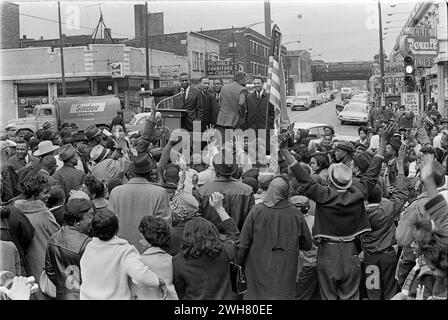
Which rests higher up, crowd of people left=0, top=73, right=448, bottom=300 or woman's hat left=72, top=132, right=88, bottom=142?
woman's hat left=72, top=132, right=88, bottom=142

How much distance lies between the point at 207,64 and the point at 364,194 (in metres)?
43.7

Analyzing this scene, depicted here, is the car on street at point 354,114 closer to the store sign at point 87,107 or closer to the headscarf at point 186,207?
the store sign at point 87,107

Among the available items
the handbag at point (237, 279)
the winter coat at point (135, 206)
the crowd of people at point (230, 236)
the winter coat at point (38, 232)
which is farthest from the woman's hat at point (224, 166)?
the winter coat at point (38, 232)

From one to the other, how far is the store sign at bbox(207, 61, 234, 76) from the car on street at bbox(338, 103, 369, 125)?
1397 cm

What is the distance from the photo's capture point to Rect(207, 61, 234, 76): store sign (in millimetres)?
46156

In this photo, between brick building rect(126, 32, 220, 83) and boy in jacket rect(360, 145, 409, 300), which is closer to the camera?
boy in jacket rect(360, 145, 409, 300)

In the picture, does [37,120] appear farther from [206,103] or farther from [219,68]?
[219,68]

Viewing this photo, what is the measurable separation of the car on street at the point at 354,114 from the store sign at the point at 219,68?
1397 cm

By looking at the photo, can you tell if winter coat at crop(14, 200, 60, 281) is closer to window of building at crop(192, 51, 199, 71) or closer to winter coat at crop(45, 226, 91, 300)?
winter coat at crop(45, 226, 91, 300)

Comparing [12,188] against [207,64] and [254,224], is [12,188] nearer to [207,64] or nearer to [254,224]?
[254,224]

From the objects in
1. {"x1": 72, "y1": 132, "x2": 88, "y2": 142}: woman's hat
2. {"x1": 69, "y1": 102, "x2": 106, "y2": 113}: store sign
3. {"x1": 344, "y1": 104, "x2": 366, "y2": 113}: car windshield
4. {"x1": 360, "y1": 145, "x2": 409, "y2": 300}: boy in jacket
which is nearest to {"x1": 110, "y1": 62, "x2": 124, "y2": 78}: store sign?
{"x1": 69, "y1": 102, "x2": 106, "y2": 113}: store sign

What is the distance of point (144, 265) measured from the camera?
4332 millimetres

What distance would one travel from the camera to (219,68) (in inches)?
1853

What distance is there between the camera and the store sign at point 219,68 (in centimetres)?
4616
